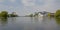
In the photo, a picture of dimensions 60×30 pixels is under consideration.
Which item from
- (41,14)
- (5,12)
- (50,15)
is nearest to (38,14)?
(41,14)

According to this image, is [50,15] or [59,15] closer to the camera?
[59,15]

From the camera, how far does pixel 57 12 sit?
209ft

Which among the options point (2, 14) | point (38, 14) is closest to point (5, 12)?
point (2, 14)

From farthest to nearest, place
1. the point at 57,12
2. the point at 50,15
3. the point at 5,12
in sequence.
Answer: the point at 50,15, the point at 5,12, the point at 57,12

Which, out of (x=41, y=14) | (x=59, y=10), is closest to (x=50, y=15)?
(x=41, y=14)

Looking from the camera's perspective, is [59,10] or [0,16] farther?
[0,16]

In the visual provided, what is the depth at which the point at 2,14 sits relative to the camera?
67.4 metres

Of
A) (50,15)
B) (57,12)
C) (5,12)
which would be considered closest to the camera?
(57,12)

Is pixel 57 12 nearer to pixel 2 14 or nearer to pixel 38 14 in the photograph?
pixel 2 14

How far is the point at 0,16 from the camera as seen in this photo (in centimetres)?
6869

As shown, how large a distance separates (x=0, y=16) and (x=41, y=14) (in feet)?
114

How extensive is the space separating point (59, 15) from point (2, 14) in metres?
25.1

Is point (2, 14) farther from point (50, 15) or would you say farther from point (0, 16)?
point (50, 15)

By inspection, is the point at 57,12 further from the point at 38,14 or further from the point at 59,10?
the point at 38,14
